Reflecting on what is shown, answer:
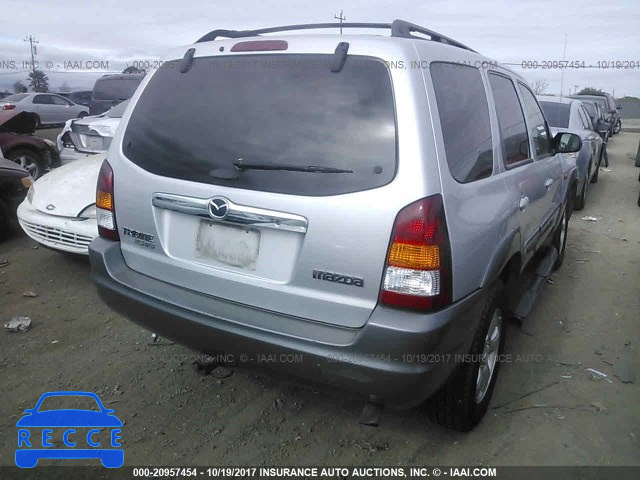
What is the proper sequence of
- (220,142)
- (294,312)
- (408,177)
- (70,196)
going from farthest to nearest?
1. (70,196)
2. (220,142)
3. (294,312)
4. (408,177)

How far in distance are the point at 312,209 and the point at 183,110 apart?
35.6 inches

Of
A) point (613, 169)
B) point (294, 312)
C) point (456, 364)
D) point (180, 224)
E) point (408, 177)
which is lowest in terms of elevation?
point (613, 169)

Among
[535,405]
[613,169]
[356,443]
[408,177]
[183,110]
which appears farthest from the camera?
[613,169]

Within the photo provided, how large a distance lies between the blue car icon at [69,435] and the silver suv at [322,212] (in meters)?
0.63

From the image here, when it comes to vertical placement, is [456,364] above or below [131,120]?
below

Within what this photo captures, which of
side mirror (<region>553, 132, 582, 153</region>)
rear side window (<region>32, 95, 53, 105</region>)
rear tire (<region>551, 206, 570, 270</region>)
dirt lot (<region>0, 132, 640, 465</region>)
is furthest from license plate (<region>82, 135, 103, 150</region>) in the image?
rear side window (<region>32, 95, 53, 105</region>)

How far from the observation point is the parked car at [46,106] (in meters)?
19.1

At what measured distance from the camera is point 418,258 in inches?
75.6

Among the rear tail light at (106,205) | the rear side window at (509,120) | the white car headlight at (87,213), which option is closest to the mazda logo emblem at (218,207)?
the rear tail light at (106,205)

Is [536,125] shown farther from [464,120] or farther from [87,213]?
[87,213]

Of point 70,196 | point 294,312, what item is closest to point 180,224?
point 294,312

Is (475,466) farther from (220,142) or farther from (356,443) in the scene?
(220,142)

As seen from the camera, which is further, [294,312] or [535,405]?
[535,405]

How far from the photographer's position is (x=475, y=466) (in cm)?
245
